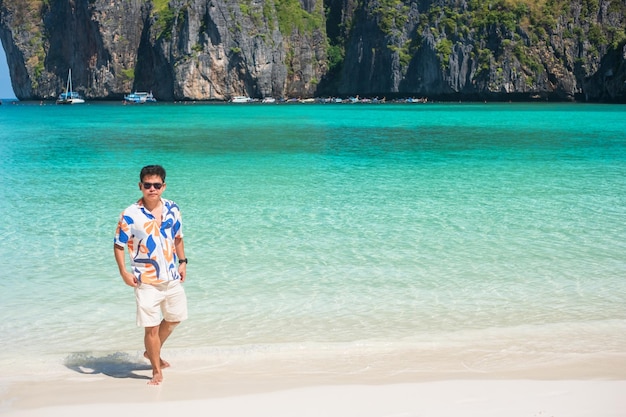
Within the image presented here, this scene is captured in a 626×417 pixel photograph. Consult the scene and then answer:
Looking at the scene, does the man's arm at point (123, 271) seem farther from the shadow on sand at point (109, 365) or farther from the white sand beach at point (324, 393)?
the shadow on sand at point (109, 365)

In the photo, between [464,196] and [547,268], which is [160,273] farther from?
[464,196]

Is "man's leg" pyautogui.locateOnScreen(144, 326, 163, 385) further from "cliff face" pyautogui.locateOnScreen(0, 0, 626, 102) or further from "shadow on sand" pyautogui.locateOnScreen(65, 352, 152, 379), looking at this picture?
"cliff face" pyautogui.locateOnScreen(0, 0, 626, 102)

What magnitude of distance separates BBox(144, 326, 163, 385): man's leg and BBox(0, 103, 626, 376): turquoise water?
→ 79cm

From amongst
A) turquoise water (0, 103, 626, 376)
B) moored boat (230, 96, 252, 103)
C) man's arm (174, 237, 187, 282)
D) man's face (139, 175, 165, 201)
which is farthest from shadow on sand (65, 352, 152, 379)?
moored boat (230, 96, 252, 103)

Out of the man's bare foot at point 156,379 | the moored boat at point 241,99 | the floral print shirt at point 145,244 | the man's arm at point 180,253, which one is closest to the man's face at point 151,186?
the floral print shirt at point 145,244

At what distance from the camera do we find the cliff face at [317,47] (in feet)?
443

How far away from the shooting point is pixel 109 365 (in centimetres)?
614

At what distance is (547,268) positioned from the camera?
9.52 m

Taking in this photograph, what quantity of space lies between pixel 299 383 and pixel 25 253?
611cm

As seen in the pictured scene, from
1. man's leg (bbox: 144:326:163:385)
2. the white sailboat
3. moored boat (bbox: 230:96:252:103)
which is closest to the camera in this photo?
man's leg (bbox: 144:326:163:385)

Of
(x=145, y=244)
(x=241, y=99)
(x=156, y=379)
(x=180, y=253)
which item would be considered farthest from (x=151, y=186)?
(x=241, y=99)

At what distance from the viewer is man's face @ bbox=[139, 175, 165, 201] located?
207 inches

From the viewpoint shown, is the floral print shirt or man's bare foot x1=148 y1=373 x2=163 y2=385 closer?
the floral print shirt

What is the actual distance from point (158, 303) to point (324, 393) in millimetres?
1324
